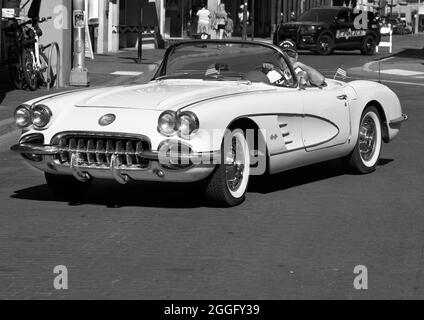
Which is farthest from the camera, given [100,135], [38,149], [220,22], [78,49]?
[220,22]

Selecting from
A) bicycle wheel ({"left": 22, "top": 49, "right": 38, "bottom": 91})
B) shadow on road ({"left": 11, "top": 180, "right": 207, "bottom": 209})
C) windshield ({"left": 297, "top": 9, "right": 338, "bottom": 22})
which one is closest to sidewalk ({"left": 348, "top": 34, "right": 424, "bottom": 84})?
windshield ({"left": 297, "top": 9, "right": 338, "bottom": 22})

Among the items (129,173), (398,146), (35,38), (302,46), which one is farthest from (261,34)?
(129,173)

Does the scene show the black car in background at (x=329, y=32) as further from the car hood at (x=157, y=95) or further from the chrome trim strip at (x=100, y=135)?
the chrome trim strip at (x=100, y=135)

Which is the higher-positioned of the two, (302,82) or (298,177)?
(302,82)

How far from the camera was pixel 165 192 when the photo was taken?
8.97 m

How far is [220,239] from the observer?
712 centimetres

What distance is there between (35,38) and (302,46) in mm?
20455

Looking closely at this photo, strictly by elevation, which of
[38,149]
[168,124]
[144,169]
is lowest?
[144,169]

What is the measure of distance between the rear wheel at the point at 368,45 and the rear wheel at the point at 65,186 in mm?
29861

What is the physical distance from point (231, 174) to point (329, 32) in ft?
94.1

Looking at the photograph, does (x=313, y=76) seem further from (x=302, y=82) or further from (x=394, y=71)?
(x=394, y=71)

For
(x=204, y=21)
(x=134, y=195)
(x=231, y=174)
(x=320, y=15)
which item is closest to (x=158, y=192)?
(x=134, y=195)

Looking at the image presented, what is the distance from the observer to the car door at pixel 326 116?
905cm

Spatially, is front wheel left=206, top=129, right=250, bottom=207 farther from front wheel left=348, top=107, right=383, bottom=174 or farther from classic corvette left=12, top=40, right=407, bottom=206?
front wheel left=348, top=107, right=383, bottom=174
